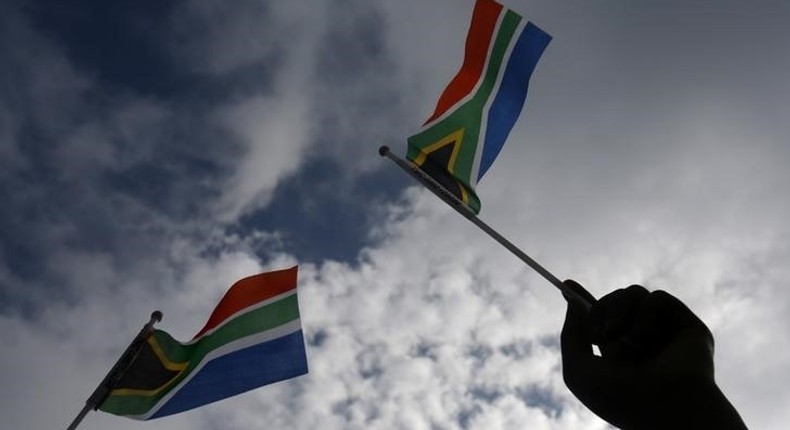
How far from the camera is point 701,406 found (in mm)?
4289

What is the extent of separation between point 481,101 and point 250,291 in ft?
17.3

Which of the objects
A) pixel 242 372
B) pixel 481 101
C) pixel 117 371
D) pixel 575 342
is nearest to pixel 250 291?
pixel 242 372

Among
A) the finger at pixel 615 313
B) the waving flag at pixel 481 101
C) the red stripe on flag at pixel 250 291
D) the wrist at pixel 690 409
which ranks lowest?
the wrist at pixel 690 409

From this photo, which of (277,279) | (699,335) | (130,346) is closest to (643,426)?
(699,335)

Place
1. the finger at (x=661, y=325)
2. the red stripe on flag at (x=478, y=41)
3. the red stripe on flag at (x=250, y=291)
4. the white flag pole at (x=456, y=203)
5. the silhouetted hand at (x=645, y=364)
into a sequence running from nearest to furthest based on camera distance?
the silhouetted hand at (x=645, y=364)
the finger at (x=661, y=325)
the white flag pole at (x=456, y=203)
the red stripe on flag at (x=250, y=291)
the red stripe on flag at (x=478, y=41)

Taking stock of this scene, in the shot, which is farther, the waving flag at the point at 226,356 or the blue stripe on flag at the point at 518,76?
the blue stripe on flag at the point at 518,76

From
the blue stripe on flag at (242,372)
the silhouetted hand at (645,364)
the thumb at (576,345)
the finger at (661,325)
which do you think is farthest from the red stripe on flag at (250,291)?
the finger at (661,325)

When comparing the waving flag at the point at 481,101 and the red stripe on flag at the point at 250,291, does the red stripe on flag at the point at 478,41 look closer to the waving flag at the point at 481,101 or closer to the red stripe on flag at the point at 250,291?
the waving flag at the point at 481,101

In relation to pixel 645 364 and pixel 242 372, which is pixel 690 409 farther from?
pixel 242 372

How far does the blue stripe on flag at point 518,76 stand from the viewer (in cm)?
1103

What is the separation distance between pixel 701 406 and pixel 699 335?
2.24 feet

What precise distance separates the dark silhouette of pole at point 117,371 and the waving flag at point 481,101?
206 inches

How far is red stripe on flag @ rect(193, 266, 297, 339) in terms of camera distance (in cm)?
1095

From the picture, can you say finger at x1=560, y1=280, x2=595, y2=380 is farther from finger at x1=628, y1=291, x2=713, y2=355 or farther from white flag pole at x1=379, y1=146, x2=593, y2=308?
white flag pole at x1=379, y1=146, x2=593, y2=308
